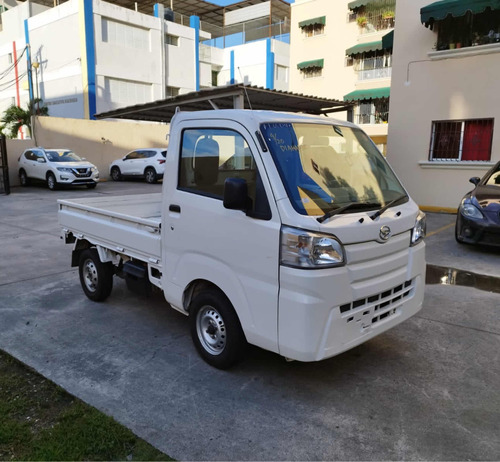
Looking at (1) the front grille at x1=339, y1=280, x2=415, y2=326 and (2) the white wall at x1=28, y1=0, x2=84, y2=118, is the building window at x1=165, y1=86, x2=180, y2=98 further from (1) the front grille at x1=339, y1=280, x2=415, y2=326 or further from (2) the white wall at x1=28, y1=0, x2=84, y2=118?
(1) the front grille at x1=339, y1=280, x2=415, y2=326

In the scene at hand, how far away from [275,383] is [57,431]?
5.09ft

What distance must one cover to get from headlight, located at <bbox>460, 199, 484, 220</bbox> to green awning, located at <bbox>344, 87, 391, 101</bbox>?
19255 mm

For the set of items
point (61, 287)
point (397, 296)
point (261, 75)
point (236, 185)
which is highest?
point (261, 75)

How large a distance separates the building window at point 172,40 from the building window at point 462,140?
82.6ft

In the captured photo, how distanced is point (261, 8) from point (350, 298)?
37900mm

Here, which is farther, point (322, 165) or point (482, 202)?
point (482, 202)

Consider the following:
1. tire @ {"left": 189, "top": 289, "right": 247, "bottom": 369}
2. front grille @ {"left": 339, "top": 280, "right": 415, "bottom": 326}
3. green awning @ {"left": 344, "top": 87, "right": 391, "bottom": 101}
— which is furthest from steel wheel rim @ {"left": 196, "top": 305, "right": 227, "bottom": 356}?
green awning @ {"left": 344, "top": 87, "right": 391, "bottom": 101}

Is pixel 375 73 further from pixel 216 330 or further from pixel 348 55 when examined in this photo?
pixel 216 330

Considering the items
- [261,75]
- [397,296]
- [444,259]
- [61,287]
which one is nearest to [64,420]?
[397,296]

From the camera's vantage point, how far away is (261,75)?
3778 cm

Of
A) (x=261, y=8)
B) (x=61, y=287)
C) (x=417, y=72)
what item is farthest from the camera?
(x=261, y=8)

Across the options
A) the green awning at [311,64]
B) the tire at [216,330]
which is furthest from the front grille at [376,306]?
the green awning at [311,64]

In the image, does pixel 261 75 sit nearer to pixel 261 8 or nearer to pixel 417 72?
pixel 261 8

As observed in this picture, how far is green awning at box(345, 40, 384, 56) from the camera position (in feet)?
87.9
